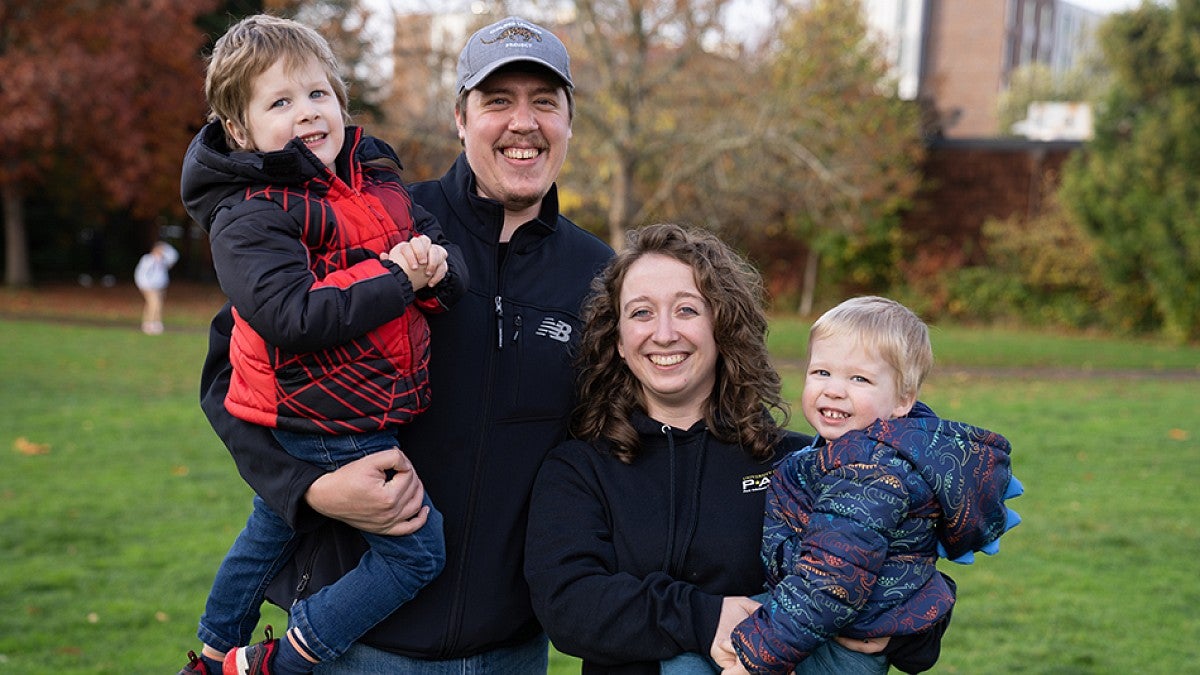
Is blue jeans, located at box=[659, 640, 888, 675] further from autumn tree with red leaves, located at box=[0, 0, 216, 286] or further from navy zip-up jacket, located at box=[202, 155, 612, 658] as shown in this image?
autumn tree with red leaves, located at box=[0, 0, 216, 286]

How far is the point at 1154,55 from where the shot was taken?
70.7ft

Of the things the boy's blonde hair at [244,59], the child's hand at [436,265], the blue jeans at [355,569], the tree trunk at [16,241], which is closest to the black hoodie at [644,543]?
the blue jeans at [355,569]

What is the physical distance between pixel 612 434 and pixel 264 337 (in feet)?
2.72

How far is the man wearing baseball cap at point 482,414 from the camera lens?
8.66ft

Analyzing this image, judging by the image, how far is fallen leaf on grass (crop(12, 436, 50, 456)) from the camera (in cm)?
952

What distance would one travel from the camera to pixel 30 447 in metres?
9.59

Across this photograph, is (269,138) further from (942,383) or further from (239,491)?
(942,383)

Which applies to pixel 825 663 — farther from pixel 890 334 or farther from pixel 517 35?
pixel 517 35

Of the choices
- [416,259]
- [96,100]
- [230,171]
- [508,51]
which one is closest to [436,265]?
[416,259]

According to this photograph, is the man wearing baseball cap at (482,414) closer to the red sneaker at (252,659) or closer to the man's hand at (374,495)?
the man's hand at (374,495)

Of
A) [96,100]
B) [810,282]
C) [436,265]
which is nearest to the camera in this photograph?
[436,265]

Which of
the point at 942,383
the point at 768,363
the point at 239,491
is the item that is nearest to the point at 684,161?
the point at 942,383

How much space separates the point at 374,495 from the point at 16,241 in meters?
29.4

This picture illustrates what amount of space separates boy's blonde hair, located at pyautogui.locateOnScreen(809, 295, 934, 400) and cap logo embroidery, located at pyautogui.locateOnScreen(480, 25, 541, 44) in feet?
3.39
